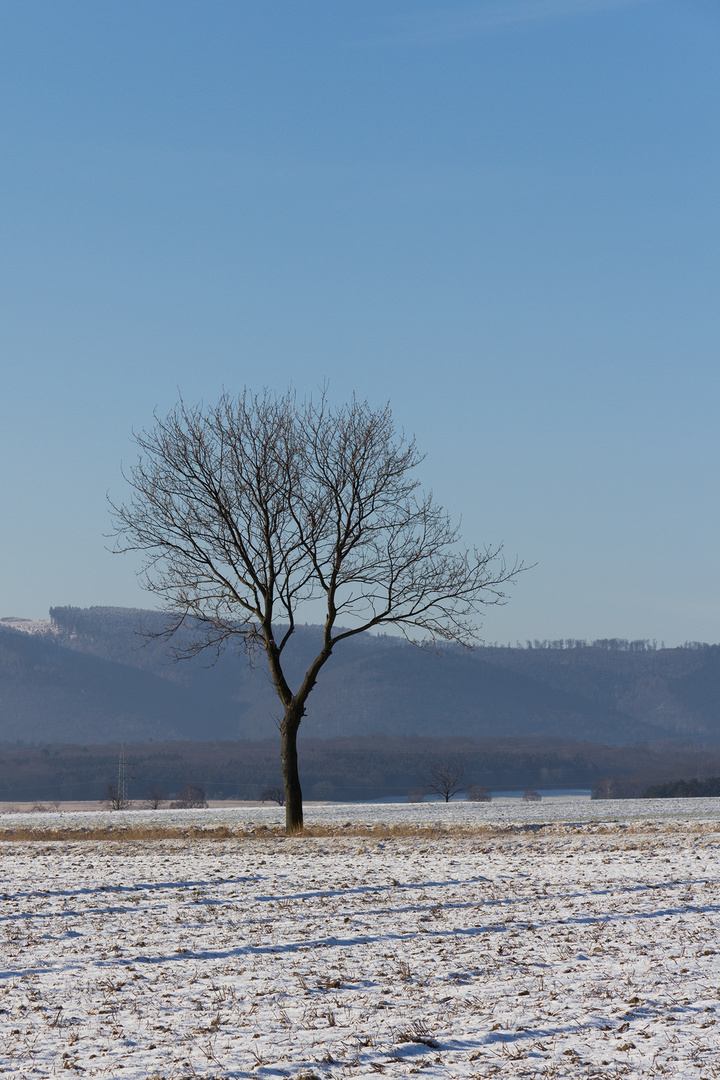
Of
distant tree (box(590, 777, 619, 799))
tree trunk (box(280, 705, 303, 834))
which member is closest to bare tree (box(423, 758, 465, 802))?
tree trunk (box(280, 705, 303, 834))

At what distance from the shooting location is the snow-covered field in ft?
23.8

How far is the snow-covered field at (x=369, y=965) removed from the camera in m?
7.26

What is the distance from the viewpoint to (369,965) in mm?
10070

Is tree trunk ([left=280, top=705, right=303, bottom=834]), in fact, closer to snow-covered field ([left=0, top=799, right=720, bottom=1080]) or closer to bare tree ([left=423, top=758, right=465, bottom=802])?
snow-covered field ([left=0, top=799, right=720, bottom=1080])

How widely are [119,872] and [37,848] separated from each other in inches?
278

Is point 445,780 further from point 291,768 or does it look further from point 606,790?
point 606,790

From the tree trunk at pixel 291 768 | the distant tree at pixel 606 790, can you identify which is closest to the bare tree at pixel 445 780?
the tree trunk at pixel 291 768

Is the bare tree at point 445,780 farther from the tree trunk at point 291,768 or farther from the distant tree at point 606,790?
the distant tree at point 606,790

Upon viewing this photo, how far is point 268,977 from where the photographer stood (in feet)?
31.8

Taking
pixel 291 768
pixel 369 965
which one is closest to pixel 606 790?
pixel 291 768

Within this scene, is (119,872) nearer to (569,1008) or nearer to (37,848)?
(37,848)

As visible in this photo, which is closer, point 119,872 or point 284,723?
point 119,872

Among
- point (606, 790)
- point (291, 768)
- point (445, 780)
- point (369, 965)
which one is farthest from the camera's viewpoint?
point (606, 790)

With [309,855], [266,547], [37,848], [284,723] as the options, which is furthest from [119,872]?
[266,547]
